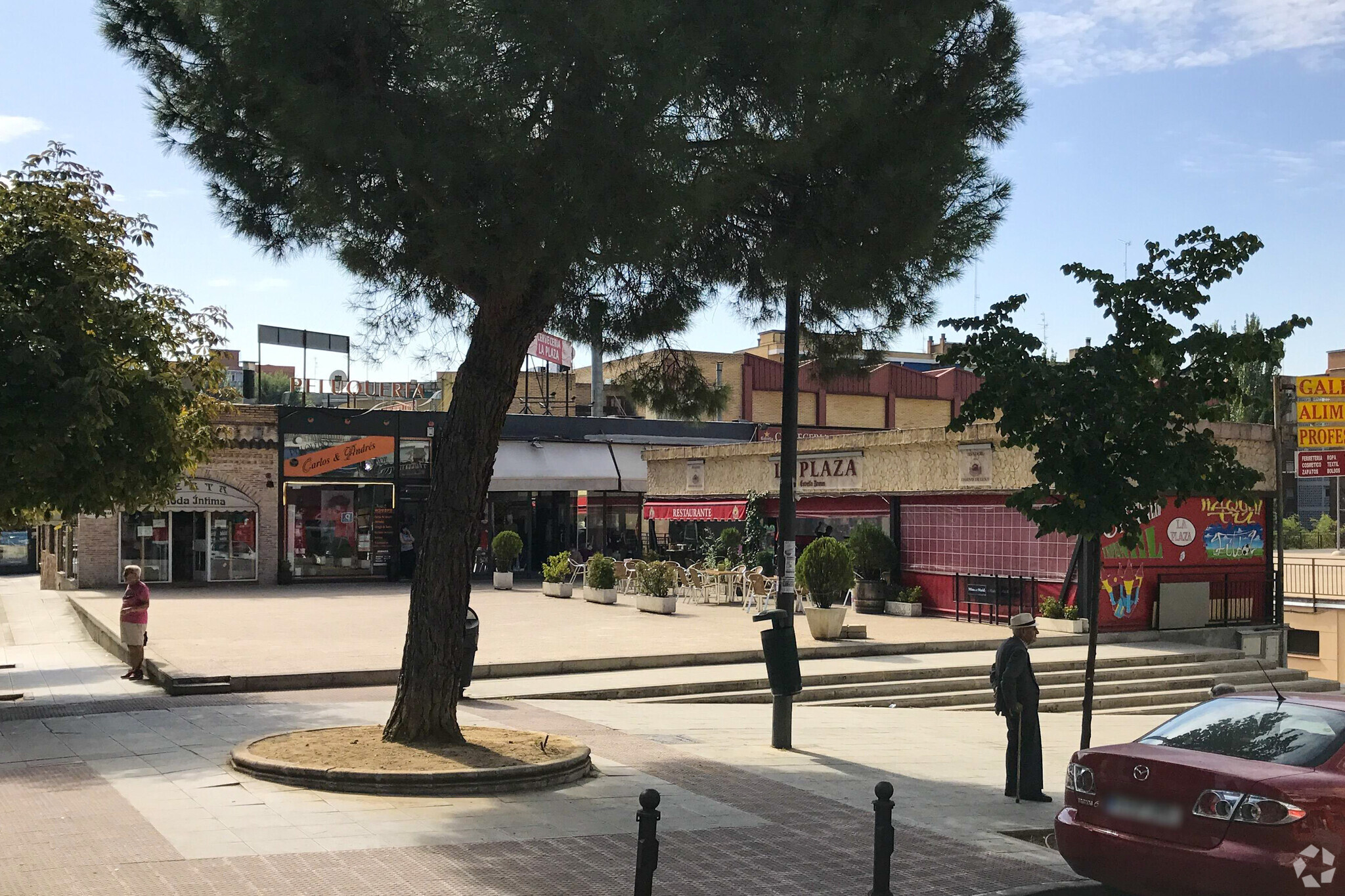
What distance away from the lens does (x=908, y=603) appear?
26.1m

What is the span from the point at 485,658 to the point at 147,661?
4451 millimetres

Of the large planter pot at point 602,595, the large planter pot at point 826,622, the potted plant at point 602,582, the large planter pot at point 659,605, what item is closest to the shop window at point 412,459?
the potted plant at point 602,582

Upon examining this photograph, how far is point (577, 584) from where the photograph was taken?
35.0m

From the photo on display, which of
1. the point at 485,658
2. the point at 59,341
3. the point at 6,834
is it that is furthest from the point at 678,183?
the point at 485,658

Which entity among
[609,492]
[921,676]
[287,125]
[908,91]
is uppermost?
[908,91]

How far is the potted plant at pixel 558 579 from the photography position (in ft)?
98.4

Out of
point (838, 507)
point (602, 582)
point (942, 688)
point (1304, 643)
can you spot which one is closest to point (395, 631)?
point (602, 582)

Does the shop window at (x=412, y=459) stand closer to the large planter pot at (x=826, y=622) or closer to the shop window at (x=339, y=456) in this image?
the shop window at (x=339, y=456)

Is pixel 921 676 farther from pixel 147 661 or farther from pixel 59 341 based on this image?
pixel 59 341

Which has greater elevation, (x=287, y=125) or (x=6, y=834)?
(x=287, y=125)

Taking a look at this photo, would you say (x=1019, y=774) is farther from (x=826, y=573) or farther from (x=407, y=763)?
(x=826, y=573)

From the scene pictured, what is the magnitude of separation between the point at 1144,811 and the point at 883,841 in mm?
1380

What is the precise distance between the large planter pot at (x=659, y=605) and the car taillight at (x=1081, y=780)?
60.1ft

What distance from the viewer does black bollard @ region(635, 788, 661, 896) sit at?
599 centimetres
